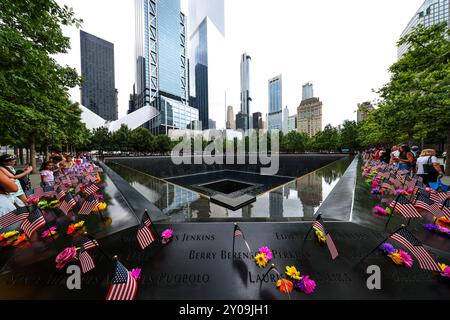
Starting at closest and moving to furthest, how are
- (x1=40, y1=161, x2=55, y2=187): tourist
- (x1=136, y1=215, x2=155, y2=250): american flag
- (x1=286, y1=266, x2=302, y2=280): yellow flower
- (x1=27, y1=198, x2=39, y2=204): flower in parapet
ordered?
(x1=286, y1=266, x2=302, y2=280): yellow flower, (x1=136, y1=215, x2=155, y2=250): american flag, (x1=27, y1=198, x2=39, y2=204): flower in parapet, (x1=40, y1=161, x2=55, y2=187): tourist

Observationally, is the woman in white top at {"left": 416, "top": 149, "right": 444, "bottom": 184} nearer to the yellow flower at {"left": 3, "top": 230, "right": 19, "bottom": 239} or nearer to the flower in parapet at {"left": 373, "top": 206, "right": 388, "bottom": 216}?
the flower in parapet at {"left": 373, "top": 206, "right": 388, "bottom": 216}

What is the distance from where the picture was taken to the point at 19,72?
17.8ft

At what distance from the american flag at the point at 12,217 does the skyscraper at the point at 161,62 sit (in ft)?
277

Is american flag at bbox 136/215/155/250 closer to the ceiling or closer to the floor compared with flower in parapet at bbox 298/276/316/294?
closer to the ceiling

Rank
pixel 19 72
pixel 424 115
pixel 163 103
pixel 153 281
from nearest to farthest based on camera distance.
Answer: pixel 153 281 < pixel 19 72 < pixel 424 115 < pixel 163 103

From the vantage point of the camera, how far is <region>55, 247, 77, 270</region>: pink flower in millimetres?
2248

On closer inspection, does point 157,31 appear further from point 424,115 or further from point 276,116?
point 424,115

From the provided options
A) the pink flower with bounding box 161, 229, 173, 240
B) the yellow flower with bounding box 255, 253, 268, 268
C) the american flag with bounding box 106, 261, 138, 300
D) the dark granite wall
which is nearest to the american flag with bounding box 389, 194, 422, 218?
the yellow flower with bounding box 255, 253, 268, 268

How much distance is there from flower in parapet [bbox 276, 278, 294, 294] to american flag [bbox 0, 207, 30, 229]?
4.21 metres

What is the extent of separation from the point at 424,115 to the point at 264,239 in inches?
396

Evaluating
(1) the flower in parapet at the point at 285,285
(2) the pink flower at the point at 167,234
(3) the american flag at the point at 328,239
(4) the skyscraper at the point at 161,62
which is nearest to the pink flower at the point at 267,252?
(1) the flower in parapet at the point at 285,285

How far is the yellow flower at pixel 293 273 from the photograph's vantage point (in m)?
2.08

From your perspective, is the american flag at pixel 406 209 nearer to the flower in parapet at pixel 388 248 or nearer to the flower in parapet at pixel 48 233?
Answer: the flower in parapet at pixel 388 248
